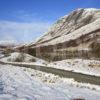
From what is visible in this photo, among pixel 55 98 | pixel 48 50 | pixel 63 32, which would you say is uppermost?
pixel 63 32

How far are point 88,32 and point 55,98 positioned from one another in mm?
58989

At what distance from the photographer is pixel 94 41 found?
64188 millimetres

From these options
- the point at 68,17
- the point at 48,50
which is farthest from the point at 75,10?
the point at 48,50

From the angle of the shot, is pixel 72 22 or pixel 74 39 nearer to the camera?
pixel 74 39

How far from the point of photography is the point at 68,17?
4281 inches

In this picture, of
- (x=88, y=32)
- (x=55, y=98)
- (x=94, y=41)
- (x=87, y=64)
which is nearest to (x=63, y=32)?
(x=88, y=32)

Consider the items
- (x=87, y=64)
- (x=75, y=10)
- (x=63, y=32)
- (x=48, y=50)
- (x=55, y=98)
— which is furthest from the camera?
(x=75, y=10)

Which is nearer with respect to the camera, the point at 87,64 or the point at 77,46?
the point at 87,64

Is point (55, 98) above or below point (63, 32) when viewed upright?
below

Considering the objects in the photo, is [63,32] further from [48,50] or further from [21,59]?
[21,59]

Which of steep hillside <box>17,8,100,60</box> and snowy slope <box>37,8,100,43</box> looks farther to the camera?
snowy slope <box>37,8,100,43</box>

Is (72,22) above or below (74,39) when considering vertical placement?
above

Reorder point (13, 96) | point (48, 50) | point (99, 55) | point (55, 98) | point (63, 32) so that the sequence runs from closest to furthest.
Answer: point (13, 96) → point (55, 98) → point (99, 55) → point (48, 50) → point (63, 32)

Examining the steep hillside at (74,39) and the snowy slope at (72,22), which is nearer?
the steep hillside at (74,39)
